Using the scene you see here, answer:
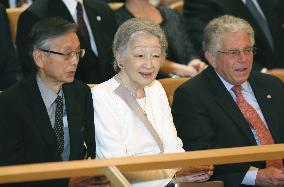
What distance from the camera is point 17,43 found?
4203 millimetres

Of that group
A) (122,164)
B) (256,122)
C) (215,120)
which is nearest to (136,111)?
(215,120)

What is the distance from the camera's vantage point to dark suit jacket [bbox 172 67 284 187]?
348 cm

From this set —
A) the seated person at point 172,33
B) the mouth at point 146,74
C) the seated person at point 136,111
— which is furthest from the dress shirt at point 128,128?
the seated person at point 172,33

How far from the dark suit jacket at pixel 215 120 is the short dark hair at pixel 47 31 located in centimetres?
70

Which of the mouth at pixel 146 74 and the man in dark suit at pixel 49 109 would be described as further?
the mouth at pixel 146 74

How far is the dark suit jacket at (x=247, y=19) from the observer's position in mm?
4953

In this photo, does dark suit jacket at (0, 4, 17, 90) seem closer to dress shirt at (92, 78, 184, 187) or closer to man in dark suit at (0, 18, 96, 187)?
man in dark suit at (0, 18, 96, 187)

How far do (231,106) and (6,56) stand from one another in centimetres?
160

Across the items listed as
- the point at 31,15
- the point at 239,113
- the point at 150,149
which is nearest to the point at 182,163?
the point at 150,149

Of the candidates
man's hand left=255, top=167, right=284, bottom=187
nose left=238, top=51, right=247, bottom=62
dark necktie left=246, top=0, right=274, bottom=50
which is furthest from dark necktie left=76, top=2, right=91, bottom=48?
man's hand left=255, top=167, right=284, bottom=187

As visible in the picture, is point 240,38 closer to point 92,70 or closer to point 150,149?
point 150,149

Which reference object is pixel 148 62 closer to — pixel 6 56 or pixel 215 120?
pixel 215 120

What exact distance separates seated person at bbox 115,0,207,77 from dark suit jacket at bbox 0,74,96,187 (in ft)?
4.80

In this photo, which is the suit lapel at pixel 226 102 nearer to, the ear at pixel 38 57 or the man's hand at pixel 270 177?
the man's hand at pixel 270 177
